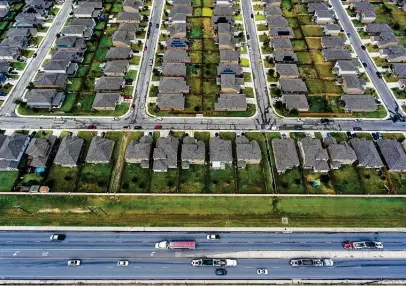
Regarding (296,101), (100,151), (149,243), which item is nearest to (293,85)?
(296,101)

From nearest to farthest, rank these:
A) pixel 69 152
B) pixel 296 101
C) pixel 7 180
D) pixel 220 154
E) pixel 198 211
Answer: pixel 198 211
pixel 7 180
pixel 69 152
pixel 220 154
pixel 296 101

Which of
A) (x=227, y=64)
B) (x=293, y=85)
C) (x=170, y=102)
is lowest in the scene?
(x=170, y=102)

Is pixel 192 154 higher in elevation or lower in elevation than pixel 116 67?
lower

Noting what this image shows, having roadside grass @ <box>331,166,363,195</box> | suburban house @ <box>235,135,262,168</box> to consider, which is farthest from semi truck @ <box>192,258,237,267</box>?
roadside grass @ <box>331,166,363,195</box>

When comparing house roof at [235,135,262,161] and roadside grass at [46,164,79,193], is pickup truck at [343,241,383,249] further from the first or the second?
roadside grass at [46,164,79,193]

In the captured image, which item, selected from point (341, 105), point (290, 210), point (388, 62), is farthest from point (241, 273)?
point (388, 62)

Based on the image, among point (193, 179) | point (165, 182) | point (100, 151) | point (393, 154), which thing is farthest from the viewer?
point (393, 154)

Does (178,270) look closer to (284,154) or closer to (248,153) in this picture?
(248,153)
